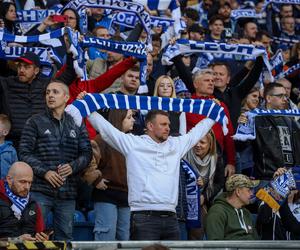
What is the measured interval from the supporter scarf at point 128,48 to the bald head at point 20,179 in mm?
3073

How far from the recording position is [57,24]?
47.6ft

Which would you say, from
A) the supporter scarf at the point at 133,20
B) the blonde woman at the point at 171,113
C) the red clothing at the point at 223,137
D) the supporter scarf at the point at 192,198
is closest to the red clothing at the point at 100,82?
the blonde woman at the point at 171,113

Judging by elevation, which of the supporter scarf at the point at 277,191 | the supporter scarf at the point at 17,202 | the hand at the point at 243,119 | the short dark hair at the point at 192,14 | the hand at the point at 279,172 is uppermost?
the short dark hair at the point at 192,14

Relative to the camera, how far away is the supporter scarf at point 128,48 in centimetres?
1298

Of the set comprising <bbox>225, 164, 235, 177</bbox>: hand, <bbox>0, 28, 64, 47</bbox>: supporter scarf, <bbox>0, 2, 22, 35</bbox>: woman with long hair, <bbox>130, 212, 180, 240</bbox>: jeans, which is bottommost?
<bbox>130, 212, 180, 240</bbox>: jeans

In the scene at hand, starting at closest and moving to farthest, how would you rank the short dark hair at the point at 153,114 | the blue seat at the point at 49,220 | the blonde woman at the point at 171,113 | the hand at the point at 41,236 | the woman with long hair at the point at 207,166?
the hand at the point at 41,236
the short dark hair at the point at 153,114
the blue seat at the point at 49,220
the woman with long hair at the point at 207,166
the blonde woman at the point at 171,113

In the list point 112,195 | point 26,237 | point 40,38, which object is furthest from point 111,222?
point 40,38

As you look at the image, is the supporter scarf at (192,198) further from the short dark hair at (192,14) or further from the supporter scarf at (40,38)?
the short dark hair at (192,14)

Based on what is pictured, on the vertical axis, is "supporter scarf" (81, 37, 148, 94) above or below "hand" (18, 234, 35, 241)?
above

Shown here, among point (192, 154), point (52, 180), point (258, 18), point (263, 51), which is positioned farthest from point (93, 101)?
point (258, 18)

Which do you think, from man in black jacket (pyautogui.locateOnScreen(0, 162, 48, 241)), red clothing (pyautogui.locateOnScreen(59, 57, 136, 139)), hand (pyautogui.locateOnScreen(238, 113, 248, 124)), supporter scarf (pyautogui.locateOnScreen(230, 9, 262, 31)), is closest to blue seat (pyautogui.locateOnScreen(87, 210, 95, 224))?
red clothing (pyautogui.locateOnScreen(59, 57, 136, 139))

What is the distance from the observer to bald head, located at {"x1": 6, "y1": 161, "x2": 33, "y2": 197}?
33.3 ft

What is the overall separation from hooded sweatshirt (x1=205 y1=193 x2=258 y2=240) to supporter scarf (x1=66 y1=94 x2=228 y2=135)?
0.87 m

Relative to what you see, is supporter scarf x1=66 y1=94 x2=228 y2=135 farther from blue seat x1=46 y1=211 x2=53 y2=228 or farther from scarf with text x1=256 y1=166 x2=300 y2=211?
blue seat x1=46 y1=211 x2=53 y2=228
